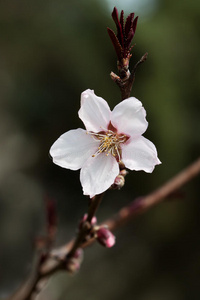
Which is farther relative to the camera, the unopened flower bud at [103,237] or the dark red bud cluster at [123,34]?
the unopened flower bud at [103,237]

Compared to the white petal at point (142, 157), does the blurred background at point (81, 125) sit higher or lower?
lower

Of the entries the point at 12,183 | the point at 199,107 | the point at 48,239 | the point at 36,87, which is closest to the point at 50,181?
the point at 12,183

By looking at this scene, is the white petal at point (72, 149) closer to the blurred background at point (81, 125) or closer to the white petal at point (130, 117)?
the white petal at point (130, 117)

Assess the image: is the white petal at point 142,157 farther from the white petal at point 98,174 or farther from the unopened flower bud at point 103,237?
the unopened flower bud at point 103,237

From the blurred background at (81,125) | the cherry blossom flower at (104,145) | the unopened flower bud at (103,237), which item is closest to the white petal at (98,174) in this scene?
the cherry blossom flower at (104,145)

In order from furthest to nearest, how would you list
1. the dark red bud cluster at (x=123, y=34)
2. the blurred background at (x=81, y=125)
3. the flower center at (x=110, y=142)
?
the blurred background at (x=81, y=125), the flower center at (x=110, y=142), the dark red bud cluster at (x=123, y=34)

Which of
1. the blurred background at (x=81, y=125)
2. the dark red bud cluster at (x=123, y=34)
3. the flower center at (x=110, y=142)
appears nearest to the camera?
the dark red bud cluster at (x=123, y=34)

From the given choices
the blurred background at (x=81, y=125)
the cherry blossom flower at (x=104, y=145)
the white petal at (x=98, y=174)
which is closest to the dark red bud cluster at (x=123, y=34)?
the cherry blossom flower at (x=104, y=145)

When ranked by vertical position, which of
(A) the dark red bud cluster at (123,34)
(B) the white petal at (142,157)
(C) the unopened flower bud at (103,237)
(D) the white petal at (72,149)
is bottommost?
(C) the unopened flower bud at (103,237)

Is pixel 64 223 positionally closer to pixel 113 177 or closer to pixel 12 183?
pixel 12 183
